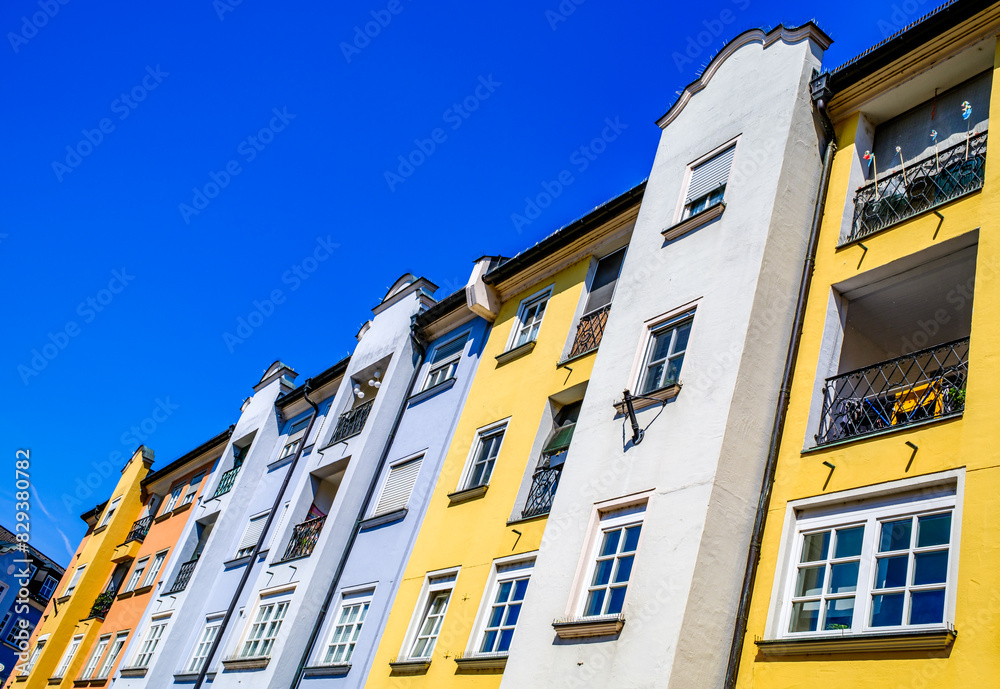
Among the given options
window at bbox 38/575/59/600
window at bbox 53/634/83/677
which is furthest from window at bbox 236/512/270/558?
window at bbox 38/575/59/600

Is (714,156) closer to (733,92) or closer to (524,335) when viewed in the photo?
(733,92)

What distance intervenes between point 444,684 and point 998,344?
914 centimetres

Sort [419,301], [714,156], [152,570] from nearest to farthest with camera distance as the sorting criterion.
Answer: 1. [714,156]
2. [419,301]
3. [152,570]

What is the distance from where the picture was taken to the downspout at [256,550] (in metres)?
21.9

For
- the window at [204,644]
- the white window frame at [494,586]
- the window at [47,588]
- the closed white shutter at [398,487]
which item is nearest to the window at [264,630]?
the window at [204,644]

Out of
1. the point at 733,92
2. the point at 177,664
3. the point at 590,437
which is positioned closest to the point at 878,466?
the point at 590,437

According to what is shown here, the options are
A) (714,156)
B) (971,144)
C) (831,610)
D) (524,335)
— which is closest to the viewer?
(831,610)

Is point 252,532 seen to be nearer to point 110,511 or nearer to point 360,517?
point 360,517

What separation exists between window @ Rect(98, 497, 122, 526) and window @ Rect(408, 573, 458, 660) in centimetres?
2589

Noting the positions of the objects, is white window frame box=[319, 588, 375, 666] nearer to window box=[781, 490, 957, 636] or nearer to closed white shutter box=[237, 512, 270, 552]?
closed white shutter box=[237, 512, 270, 552]

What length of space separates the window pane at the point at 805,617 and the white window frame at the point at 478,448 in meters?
7.51

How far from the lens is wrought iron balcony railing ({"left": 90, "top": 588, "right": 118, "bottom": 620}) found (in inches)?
1272

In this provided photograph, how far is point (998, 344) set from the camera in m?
9.34

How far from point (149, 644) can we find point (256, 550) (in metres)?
6.02
